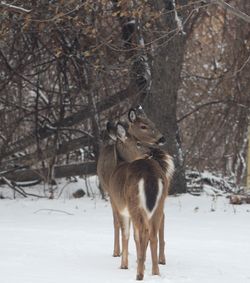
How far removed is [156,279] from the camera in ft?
23.9

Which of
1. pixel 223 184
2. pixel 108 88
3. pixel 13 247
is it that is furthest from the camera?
pixel 223 184

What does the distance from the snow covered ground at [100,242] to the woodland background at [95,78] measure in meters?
1.73

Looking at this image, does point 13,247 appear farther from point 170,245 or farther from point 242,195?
point 242,195

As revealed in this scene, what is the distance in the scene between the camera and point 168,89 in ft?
Answer: 47.9

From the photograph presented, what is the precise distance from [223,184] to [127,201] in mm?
10053

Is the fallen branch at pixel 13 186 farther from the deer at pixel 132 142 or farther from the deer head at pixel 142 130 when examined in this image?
the deer head at pixel 142 130

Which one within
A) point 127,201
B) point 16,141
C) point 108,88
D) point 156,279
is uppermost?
point 108,88

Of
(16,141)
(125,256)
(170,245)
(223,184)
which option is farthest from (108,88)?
(125,256)

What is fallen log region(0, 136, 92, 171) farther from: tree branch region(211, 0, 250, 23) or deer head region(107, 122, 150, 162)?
deer head region(107, 122, 150, 162)

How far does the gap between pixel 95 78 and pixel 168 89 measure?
1510 millimetres

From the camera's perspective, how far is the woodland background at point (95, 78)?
1398 cm

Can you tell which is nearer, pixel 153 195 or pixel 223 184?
pixel 153 195

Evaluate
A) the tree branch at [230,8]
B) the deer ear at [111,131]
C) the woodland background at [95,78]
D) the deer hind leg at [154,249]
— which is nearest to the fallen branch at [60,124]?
the woodland background at [95,78]

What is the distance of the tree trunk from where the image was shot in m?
14.3
